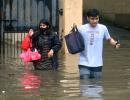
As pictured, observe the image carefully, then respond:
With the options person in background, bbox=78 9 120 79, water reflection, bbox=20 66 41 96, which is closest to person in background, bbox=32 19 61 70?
water reflection, bbox=20 66 41 96

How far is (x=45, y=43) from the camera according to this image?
13125 millimetres

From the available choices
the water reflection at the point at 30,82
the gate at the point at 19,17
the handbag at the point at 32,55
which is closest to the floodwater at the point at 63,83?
the water reflection at the point at 30,82

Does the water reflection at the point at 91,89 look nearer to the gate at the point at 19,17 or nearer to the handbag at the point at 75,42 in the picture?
the handbag at the point at 75,42

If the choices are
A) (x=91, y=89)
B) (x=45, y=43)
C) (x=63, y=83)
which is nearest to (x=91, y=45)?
(x=91, y=89)

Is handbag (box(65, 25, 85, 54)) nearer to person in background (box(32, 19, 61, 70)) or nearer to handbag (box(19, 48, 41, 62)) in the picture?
person in background (box(32, 19, 61, 70))

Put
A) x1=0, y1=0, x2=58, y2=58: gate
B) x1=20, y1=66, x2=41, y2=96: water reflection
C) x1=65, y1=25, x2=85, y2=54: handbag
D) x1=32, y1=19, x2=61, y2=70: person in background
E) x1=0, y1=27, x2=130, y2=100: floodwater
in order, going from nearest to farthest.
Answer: x1=0, y1=27, x2=130, y2=100: floodwater < x1=20, y1=66, x2=41, y2=96: water reflection < x1=65, y1=25, x2=85, y2=54: handbag < x1=32, y1=19, x2=61, y2=70: person in background < x1=0, y1=0, x2=58, y2=58: gate

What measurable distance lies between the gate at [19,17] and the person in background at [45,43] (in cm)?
388

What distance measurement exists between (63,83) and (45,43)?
6.24 ft

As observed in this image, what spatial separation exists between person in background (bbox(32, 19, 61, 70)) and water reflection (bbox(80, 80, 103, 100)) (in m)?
1.87

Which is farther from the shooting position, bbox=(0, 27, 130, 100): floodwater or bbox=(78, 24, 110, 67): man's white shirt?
bbox=(78, 24, 110, 67): man's white shirt

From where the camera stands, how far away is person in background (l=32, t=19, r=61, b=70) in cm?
1300

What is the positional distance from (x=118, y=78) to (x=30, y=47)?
89.4 inches

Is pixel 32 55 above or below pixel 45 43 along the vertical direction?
below

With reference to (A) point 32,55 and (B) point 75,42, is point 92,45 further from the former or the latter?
(A) point 32,55
